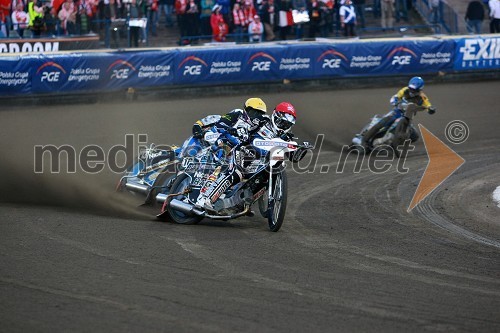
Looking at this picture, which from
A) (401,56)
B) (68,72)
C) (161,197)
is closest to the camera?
(161,197)

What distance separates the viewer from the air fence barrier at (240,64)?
2219cm

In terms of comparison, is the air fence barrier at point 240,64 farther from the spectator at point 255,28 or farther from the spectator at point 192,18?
the spectator at point 192,18

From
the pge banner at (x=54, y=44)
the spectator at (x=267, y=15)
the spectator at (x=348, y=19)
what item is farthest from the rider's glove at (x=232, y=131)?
the spectator at (x=348, y=19)

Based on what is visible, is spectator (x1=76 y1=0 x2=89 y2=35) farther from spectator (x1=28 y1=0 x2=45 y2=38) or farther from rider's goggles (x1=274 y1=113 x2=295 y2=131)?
rider's goggles (x1=274 y1=113 x2=295 y2=131)

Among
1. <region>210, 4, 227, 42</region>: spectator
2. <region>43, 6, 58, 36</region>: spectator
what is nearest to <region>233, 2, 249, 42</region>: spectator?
<region>210, 4, 227, 42</region>: spectator

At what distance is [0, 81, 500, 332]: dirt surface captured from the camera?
6.89 meters

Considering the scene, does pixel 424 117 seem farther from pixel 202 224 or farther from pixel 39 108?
pixel 202 224

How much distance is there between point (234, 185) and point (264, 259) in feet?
7.81

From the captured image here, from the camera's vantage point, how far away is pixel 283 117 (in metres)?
11.2

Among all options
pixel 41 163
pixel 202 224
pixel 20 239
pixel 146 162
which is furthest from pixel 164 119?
pixel 20 239

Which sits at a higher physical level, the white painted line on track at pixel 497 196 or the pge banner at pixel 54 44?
the pge banner at pixel 54 44

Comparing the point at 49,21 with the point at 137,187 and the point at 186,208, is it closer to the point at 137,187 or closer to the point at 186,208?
the point at 137,187

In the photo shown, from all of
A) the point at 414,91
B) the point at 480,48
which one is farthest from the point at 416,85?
the point at 480,48

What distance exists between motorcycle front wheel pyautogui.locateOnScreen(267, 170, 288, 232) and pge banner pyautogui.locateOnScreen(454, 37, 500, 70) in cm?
1770
